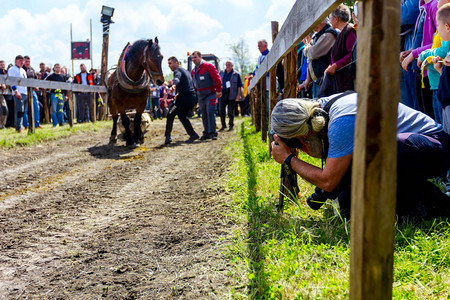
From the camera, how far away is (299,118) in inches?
104

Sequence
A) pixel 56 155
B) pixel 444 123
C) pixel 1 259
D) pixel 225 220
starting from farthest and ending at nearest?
pixel 56 155 → pixel 225 220 → pixel 444 123 → pixel 1 259

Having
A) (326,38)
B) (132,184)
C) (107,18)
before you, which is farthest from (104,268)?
(107,18)

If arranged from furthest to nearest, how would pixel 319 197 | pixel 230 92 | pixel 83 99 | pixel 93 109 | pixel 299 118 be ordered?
pixel 83 99, pixel 93 109, pixel 230 92, pixel 319 197, pixel 299 118

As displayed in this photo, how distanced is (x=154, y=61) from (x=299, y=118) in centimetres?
602

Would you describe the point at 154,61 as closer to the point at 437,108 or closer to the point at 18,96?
the point at 18,96

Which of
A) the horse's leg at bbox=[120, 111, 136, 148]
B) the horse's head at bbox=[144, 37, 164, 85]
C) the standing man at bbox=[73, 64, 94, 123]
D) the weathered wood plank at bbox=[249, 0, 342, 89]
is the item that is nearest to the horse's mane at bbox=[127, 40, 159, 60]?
the horse's head at bbox=[144, 37, 164, 85]

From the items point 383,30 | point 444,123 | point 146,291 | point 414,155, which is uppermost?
point 383,30

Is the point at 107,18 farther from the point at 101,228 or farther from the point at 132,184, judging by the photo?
the point at 101,228

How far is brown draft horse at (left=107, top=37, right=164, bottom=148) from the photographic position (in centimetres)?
816

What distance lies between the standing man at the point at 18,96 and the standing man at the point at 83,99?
366 cm

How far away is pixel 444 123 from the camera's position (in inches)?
119

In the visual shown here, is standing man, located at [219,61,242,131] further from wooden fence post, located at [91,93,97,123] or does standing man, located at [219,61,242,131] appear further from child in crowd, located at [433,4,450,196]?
child in crowd, located at [433,4,450,196]

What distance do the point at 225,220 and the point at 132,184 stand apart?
83.1 inches

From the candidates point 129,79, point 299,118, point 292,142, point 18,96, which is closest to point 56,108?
point 18,96
